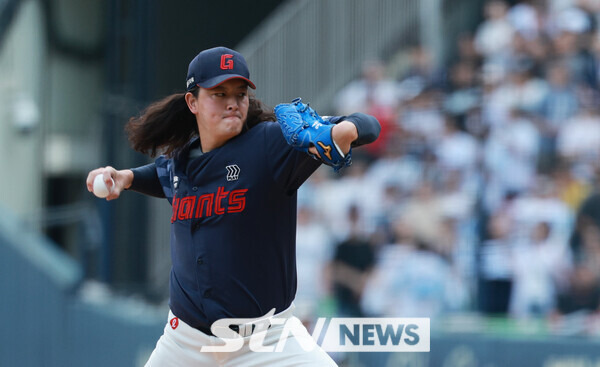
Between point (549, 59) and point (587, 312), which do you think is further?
point (549, 59)

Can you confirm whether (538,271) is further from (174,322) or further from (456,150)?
(174,322)

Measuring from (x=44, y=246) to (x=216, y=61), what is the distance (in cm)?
784

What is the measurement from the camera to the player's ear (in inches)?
167

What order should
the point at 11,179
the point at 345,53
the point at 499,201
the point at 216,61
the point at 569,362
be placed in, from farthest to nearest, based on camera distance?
the point at 11,179 → the point at 345,53 → the point at 499,201 → the point at 569,362 → the point at 216,61

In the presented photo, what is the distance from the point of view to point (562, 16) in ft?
28.8

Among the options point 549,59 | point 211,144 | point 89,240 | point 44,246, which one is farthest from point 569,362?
point 44,246

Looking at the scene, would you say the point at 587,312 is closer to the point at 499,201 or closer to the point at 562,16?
the point at 499,201

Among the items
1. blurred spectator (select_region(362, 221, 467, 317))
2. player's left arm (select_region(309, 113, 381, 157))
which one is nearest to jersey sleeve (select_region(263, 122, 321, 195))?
player's left arm (select_region(309, 113, 381, 157))

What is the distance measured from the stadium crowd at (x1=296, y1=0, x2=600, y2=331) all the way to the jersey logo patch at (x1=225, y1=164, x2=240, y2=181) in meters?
4.32

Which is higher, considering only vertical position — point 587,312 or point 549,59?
point 549,59

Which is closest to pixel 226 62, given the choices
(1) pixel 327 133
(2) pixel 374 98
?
(1) pixel 327 133

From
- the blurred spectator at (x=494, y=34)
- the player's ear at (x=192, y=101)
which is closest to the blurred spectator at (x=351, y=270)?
the blurred spectator at (x=494, y=34)

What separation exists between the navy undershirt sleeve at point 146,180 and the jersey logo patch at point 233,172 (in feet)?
2.15

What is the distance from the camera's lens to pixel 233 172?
406 cm
